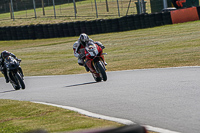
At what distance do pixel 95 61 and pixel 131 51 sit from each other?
10685 mm

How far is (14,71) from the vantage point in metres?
13.7

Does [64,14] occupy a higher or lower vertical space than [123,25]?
higher

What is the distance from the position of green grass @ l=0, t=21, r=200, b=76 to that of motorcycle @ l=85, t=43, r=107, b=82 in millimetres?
3177

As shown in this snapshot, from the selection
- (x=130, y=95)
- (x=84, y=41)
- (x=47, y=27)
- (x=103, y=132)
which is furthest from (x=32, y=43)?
(x=103, y=132)

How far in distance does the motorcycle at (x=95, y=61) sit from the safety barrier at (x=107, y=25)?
18.1 m

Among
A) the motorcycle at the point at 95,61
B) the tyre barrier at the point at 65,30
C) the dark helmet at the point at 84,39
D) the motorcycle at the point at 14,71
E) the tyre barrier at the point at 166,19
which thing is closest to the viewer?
the motorcycle at the point at 95,61

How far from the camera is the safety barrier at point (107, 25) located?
3042cm

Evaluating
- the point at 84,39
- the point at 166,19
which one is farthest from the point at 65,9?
the point at 84,39

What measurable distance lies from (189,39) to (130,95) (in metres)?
14.4

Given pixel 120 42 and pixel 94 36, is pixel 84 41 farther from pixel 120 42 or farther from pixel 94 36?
pixel 94 36

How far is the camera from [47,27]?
34.3m

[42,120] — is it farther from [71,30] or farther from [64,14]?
[64,14]

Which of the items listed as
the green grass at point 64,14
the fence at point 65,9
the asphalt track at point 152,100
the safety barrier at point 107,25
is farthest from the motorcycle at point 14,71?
→ the fence at point 65,9

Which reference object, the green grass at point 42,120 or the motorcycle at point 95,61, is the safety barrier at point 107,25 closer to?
the motorcycle at point 95,61
